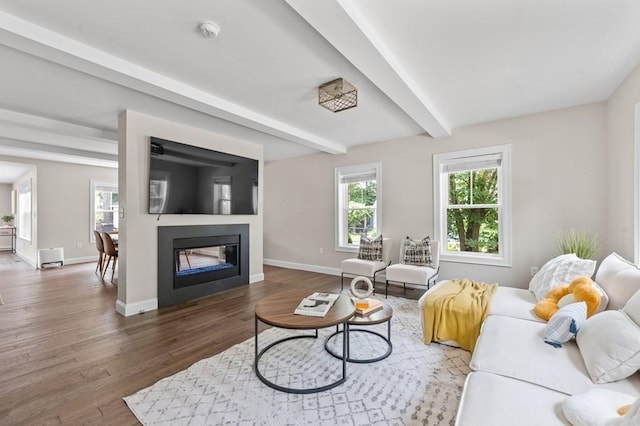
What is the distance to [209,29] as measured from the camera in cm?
200

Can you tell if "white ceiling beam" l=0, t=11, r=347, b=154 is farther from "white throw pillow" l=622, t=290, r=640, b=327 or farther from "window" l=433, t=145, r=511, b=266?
"white throw pillow" l=622, t=290, r=640, b=327

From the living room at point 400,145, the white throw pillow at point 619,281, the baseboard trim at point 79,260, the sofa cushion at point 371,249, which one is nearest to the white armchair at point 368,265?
the sofa cushion at point 371,249

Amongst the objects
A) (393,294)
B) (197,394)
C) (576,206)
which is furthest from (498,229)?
(197,394)

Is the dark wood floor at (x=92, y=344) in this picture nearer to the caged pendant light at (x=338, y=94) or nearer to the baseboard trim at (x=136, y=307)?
the baseboard trim at (x=136, y=307)

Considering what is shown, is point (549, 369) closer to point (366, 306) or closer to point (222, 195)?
point (366, 306)

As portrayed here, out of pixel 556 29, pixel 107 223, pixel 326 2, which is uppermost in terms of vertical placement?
pixel 556 29

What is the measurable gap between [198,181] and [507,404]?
13.2 ft

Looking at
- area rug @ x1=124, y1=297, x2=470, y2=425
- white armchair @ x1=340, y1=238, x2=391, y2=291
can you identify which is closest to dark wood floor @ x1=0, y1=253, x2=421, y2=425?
area rug @ x1=124, y1=297, x2=470, y2=425

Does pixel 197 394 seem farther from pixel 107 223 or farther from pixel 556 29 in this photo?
pixel 107 223

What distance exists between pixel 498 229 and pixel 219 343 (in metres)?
3.89

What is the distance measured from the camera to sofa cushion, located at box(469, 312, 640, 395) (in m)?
1.38

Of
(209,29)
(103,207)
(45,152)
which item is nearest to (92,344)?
(209,29)

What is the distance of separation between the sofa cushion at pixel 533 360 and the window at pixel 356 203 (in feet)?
10.8

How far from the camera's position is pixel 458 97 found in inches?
129
